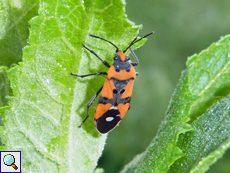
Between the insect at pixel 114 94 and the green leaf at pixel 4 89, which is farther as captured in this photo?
the insect at pixel 114 94

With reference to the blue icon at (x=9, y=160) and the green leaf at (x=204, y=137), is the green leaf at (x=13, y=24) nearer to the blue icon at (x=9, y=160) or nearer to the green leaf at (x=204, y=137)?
the blue icon at (x=9, y=160)

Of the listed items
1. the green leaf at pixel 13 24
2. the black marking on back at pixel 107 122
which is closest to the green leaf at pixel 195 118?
the black marking on back at pixel 107 122

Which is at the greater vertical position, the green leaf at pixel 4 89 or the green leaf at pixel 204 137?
the green leaf at pixel 4 89

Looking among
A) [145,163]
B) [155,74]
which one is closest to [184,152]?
[145,163]

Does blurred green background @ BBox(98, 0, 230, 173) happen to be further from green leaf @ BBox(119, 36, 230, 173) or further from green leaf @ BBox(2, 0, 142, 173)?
green leaf @ BBox(2, 0, 142, 173)

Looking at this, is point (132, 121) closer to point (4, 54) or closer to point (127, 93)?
point (127, 93)

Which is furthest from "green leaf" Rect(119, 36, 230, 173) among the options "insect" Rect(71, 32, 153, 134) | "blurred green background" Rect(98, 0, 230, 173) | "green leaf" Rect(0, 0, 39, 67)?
"blurred green background" Rect(98, 0, 230, 173)

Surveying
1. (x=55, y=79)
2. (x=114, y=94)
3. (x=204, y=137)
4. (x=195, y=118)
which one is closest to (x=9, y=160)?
(x=55, y=79)
